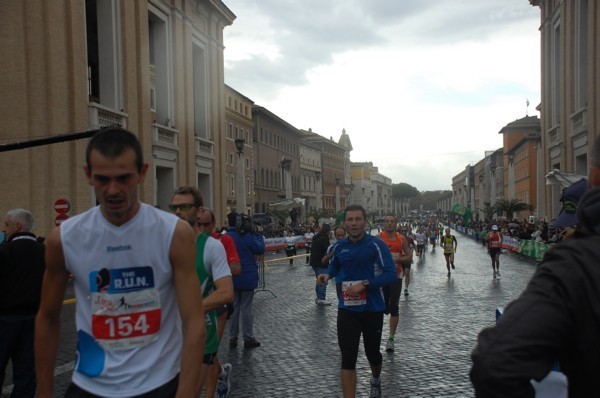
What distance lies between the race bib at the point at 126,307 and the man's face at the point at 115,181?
239 millimetres

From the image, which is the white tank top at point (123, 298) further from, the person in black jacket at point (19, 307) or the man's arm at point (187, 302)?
the person in black jacket at point (19, 307)

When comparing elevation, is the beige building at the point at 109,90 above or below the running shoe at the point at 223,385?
above

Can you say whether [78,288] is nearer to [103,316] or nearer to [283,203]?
[103,316]

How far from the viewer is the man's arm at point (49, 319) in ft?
8.97

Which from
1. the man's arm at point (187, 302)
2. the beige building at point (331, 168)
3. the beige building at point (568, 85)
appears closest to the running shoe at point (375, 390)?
the man's arm at point (187, 302)

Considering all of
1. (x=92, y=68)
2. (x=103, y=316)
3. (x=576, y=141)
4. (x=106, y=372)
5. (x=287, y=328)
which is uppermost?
(x=92, y=68)

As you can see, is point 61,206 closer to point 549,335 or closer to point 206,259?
point 206,259

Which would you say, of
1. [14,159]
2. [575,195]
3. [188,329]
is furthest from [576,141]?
[188,329]

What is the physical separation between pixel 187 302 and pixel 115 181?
1.92 ft

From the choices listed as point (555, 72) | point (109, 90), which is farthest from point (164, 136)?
point (555, 72)

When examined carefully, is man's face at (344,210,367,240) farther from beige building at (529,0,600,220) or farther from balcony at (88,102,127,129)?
beige building at (529,0,600,220)

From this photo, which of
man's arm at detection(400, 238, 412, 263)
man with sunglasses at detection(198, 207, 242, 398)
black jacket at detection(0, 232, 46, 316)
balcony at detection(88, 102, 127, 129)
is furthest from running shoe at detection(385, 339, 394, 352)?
balcony at detection(88, 102, 127, 129)

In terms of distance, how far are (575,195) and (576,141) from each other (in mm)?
25948

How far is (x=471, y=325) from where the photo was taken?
37.2 feet
